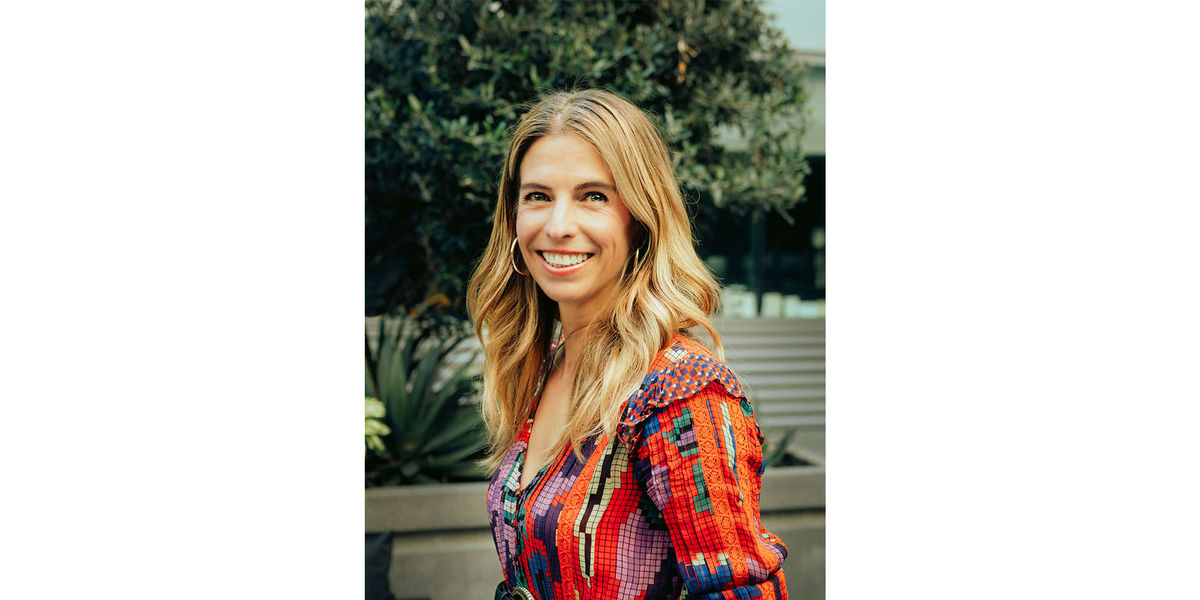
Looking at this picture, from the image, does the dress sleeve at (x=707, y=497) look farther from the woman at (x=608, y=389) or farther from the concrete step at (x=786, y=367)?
the concrete step at (x=786, y=367)

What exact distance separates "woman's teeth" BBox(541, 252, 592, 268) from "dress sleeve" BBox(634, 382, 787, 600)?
359mm

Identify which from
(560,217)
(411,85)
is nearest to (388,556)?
(411,85)

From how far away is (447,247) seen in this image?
296cm

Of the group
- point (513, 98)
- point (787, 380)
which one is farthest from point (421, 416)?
point (787, 380)

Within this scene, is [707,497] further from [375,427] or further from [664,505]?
[375,427]

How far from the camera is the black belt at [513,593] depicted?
1556mm

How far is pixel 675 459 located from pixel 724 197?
1.97 meters

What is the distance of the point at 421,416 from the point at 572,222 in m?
1.79

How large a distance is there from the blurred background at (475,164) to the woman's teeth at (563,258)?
39.2 inches

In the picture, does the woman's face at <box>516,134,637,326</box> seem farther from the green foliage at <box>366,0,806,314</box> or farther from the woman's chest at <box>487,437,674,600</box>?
the green foliage at <box>366,0,806,314</box>

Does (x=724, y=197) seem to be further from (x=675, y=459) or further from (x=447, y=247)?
(x=675, y=459)

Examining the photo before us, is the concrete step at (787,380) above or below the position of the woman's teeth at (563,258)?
below

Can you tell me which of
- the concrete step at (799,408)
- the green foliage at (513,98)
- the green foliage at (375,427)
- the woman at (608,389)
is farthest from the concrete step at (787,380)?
the woman at (608,389)

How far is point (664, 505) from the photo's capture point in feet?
4.39
